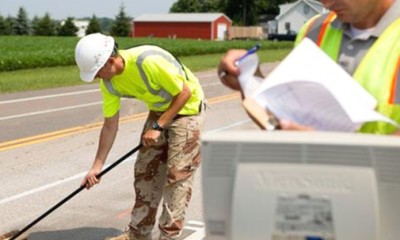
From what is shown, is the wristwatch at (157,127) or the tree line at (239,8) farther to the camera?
the tree line at (239,8)

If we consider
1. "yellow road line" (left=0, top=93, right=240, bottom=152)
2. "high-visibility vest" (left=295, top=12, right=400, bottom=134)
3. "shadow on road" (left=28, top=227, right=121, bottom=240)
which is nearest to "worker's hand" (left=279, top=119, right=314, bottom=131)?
"high-visibility vest" (left=295, top=12, right=400, bottom=134)

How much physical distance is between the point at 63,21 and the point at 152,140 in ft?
286

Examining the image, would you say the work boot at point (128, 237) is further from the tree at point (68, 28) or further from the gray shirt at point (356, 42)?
the tree at point (68, 28)

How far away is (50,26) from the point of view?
3342 inches

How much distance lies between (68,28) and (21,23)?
7860 millimetres

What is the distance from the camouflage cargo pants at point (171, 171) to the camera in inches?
180

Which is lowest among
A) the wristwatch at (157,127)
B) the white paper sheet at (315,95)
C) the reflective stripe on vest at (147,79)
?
the wristwatch at (157,127)

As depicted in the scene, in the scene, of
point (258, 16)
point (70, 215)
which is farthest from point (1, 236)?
point (258, 16)

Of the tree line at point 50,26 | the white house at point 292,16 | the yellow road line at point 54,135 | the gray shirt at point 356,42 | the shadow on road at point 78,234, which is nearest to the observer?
the gray shirt at point 356,42

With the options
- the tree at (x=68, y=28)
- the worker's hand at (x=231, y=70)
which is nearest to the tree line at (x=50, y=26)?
the tree at (x=68, y=28)

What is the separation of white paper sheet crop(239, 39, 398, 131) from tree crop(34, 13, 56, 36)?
84.9 meters

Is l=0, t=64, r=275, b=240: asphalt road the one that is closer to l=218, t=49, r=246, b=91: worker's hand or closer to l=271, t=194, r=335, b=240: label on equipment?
l=218, t=49, r=246, b=91: worker's hand

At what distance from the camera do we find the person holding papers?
1851mm

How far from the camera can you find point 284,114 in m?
1.85
